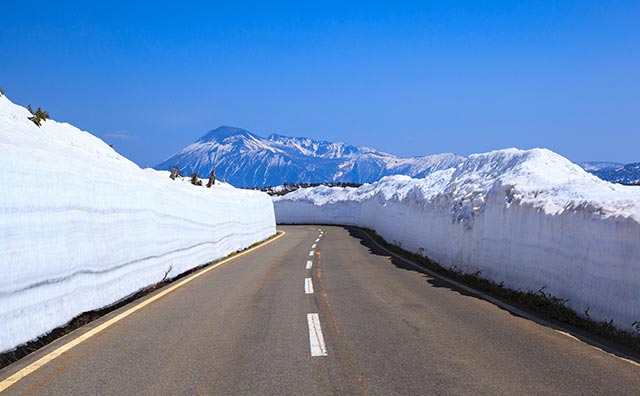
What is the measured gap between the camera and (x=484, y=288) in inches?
410

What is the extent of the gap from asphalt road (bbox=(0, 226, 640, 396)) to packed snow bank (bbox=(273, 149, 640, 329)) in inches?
38.1

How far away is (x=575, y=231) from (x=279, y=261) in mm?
9700

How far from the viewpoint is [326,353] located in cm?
548

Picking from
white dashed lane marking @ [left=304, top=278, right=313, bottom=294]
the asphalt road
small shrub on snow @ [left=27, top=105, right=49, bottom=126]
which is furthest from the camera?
small shrub on snow @ [left=27, top=105, right=49, bottom=126]

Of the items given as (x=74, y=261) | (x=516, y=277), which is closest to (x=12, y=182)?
(x=74, y=261)

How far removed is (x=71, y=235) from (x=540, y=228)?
746cm

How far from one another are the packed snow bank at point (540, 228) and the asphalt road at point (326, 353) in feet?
3.17

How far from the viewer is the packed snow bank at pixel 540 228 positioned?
6765 millimetres

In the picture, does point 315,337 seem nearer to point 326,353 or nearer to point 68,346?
point 326,353

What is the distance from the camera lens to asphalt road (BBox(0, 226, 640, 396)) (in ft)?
14.7

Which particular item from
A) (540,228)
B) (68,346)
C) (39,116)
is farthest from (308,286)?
(39,116)

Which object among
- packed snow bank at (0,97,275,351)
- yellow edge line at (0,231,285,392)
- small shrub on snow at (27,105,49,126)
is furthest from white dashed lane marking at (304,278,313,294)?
small shrub on snow at (27,105,49,126)

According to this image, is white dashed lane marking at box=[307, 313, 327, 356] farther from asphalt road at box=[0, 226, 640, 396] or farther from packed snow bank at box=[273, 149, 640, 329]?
packed snow bank at box=[273, 149, 640, 329]

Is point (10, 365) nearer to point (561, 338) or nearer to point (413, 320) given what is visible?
point (413, 320)
